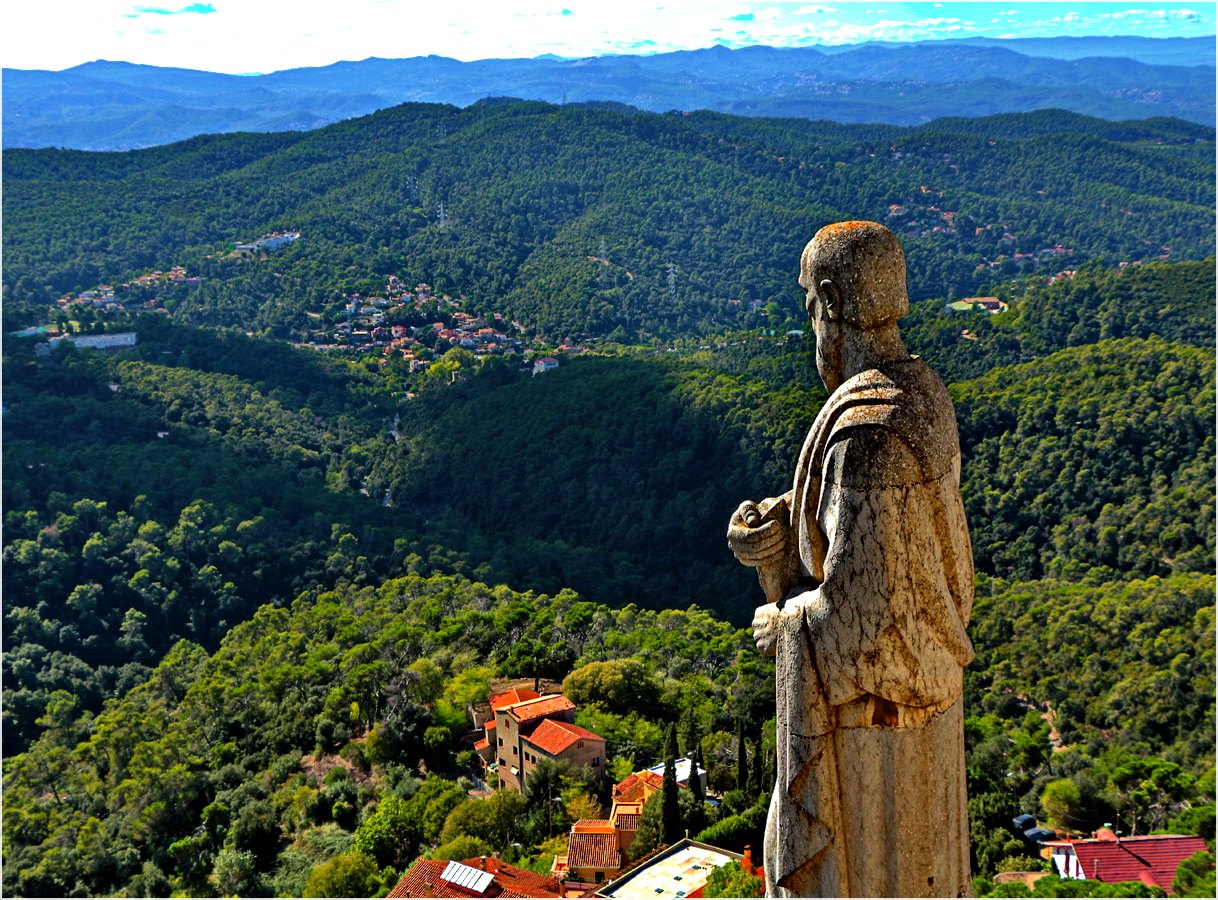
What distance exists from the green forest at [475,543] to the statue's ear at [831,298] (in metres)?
18.2

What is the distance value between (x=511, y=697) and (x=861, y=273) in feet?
85.2

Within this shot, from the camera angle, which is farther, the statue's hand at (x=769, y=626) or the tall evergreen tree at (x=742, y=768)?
the tall evergreen tree at (x=742, y=768)

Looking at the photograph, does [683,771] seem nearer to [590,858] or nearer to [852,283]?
[590,858]

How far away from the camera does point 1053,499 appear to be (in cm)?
5031

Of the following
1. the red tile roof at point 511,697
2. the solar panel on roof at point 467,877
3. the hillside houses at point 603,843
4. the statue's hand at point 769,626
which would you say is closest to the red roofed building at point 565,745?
the hillside houses at point 603,843

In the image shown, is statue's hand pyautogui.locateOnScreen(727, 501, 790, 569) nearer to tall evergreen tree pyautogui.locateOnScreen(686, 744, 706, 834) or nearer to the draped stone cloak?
the draped stone cloak

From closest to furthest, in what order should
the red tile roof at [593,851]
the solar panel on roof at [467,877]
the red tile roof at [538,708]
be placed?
the solar panel on roof at [467,877] < the red tile roof at [593,851] < the red tile roof at [538,708]

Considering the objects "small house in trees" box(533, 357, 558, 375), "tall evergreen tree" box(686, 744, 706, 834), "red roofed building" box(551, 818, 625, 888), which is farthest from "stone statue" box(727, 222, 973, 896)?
"small house in trees" box(533, 357, 558, 375)

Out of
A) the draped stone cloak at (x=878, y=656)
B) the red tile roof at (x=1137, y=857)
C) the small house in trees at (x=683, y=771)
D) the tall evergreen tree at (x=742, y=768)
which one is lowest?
the red tile roof at (x=1137, y=857)

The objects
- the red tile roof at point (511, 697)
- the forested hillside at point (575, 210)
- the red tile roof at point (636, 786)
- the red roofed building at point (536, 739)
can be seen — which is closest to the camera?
the red tile roof at point (636, 786)

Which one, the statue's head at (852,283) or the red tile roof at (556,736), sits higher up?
the statue's head at (852,283)

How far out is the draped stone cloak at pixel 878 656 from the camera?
466cm

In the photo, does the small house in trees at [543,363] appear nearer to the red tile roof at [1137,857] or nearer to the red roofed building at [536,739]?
the red roofed building at [536,739]

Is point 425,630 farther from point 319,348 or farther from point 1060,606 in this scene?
point 319,348
